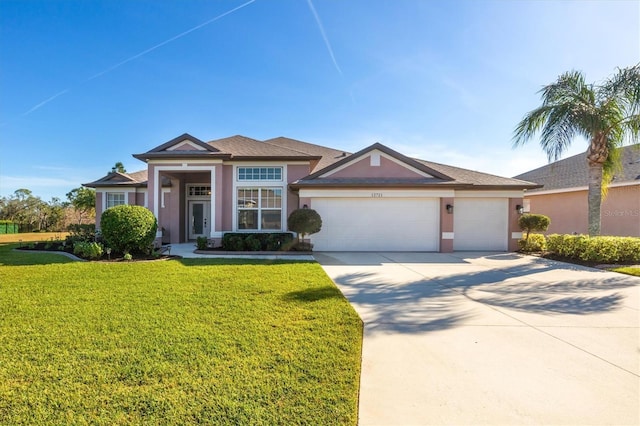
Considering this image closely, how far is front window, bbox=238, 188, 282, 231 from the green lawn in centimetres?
730

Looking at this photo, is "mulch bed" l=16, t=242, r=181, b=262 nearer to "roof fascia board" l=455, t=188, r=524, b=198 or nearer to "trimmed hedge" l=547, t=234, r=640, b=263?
"roof fascia board" l=455, t=188, r=524, b=198

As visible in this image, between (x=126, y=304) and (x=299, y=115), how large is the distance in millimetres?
13396

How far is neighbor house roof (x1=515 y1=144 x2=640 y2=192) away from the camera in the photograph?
14.8 metres

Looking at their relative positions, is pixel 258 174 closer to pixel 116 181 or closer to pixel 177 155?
pixel 177 155

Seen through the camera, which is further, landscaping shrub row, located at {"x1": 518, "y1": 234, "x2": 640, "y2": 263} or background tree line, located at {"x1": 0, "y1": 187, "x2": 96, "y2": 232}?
background tree line, located at {"x1": 0, "y1": 187, "x2": 96, "y2": 232}

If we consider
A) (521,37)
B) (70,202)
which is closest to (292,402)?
(521,37)

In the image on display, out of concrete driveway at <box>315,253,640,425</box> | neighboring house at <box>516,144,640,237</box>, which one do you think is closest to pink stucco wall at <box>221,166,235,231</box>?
concrete driveway at <box>315,253,640,425</box>

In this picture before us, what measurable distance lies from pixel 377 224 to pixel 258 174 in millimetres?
6137

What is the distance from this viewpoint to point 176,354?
3.30 meters

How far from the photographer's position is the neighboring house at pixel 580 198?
569 inches

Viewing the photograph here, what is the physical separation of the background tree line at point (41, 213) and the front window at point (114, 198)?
605 inches

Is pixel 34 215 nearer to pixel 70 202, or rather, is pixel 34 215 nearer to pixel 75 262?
pixel 70 202

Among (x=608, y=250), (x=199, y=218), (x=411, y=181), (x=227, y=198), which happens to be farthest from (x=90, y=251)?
(x=608, y=250)

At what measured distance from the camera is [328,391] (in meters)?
2.64
